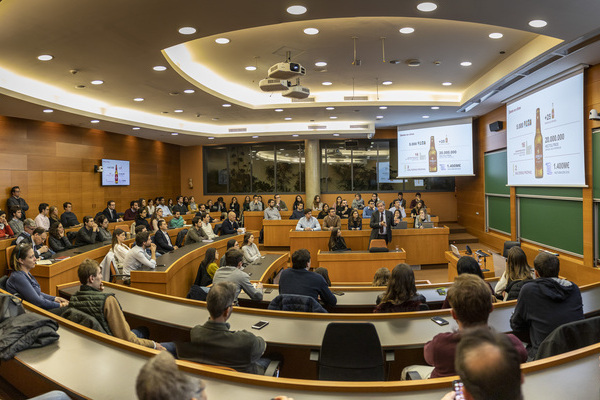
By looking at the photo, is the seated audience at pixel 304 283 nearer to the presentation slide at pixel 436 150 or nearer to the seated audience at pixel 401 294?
the seated audience at pixel 401 294

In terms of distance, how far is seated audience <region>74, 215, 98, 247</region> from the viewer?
7.78 m

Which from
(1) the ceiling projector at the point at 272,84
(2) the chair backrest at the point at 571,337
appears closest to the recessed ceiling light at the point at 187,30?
(1) the ceiling projector at the point at 272,84

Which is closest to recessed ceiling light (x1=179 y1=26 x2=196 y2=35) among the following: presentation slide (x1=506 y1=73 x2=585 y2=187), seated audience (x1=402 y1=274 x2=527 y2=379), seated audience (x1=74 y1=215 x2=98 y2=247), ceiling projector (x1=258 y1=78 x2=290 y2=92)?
ceiling projector (x1=258 y1=78 x2=290 y2=92)

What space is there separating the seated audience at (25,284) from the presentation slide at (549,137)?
783cm

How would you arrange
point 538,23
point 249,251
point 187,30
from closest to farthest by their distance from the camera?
1. point 538,23
2. point 187,30
3. point 249,251

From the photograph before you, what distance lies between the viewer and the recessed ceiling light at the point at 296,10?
14.1 feet

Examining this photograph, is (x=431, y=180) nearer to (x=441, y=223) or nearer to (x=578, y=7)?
(x=441, y=223)

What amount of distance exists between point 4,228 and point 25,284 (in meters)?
5.17

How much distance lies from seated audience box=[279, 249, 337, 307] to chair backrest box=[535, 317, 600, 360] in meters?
1.91

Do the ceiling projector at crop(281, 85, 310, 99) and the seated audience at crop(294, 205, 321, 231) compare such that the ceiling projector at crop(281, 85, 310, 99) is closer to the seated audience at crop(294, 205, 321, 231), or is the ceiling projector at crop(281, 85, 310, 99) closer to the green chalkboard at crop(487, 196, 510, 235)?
the seated audience at crop(294, 205, 321, 231)

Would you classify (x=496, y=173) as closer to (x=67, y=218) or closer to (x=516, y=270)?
(x=516, y=270)

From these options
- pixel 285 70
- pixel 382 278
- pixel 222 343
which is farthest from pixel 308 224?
pixel 222 343

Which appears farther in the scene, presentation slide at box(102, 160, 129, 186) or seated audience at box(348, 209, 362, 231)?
presentation slide at box(102, 160, 129, 186)

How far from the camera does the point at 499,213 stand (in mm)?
10617
